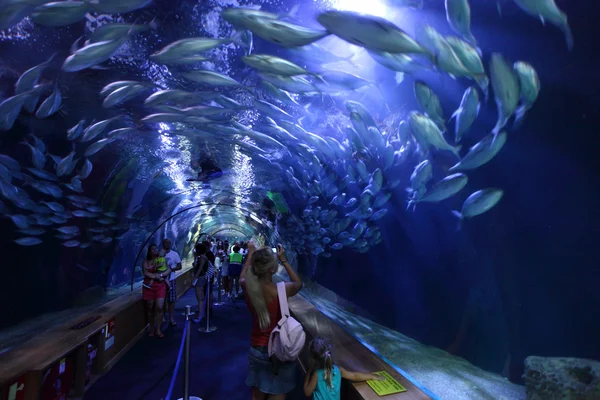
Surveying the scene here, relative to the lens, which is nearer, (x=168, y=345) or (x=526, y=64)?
(x=526, y=64)

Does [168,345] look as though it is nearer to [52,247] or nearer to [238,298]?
[52,247]

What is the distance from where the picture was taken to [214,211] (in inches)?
738

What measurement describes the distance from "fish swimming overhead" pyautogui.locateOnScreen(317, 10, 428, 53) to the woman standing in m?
5.25

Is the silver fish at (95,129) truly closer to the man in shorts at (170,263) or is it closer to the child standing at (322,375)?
the man in shorts at (170,263)

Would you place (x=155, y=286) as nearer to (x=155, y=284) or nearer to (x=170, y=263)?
(x=155, y=284)

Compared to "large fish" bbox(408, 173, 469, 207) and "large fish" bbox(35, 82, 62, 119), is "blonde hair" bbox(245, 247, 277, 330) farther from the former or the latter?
"large fish" bbox(35, 82, 62, 119)

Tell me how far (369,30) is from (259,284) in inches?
82.8

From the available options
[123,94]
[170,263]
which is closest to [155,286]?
[170,263]

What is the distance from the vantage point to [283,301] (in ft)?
9.18

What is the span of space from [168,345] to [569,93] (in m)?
6.56

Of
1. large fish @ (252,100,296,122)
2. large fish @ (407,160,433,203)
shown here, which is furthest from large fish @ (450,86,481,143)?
large fish @ (252,100,296,122)

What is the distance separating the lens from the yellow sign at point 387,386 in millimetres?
2709

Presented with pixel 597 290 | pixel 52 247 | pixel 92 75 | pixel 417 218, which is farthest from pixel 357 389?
pixel 52 247

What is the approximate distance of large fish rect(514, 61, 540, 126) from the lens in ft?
10.1
